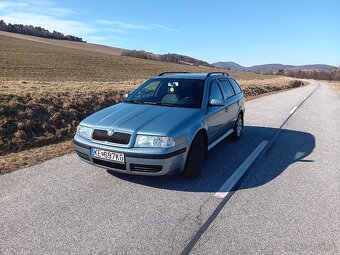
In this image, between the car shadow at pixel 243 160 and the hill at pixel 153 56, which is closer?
the car shadow at pixel 243 160

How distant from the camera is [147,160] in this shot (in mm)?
4301

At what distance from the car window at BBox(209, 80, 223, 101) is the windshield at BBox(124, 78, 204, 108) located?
0.77 feet

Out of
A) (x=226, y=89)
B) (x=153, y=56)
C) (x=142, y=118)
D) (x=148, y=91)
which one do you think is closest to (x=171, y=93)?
(x=148, y=91)

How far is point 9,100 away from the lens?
8.53m

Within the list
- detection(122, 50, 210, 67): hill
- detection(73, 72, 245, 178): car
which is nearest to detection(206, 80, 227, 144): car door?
detection(73, 72, 245, 178): car

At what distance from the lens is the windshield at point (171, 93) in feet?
18.5

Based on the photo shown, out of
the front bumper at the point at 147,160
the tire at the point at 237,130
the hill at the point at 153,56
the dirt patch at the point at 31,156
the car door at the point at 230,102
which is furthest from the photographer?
the hill at the point at 153,56

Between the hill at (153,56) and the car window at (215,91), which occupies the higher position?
the hill at (153,56)

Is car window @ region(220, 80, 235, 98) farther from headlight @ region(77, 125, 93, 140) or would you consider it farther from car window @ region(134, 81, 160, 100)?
headlight @ region(77, 125, 93, 140)

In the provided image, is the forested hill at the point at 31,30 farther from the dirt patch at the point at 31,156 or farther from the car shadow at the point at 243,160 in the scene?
the car shadow at the point at 243,160

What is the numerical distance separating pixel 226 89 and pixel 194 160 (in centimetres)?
275

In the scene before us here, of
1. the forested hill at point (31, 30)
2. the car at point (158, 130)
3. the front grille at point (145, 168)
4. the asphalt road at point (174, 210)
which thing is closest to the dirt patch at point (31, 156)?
the asphalt road at point (174, 210)

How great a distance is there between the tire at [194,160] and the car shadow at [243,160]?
0.13m

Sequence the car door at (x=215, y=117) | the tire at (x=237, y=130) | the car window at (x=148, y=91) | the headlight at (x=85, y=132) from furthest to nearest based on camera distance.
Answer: the tire at (x=237, y=130), the car window at (x=148, y=91), the car door at (x=215, y=117), the headlight at (x=85, y=132)
